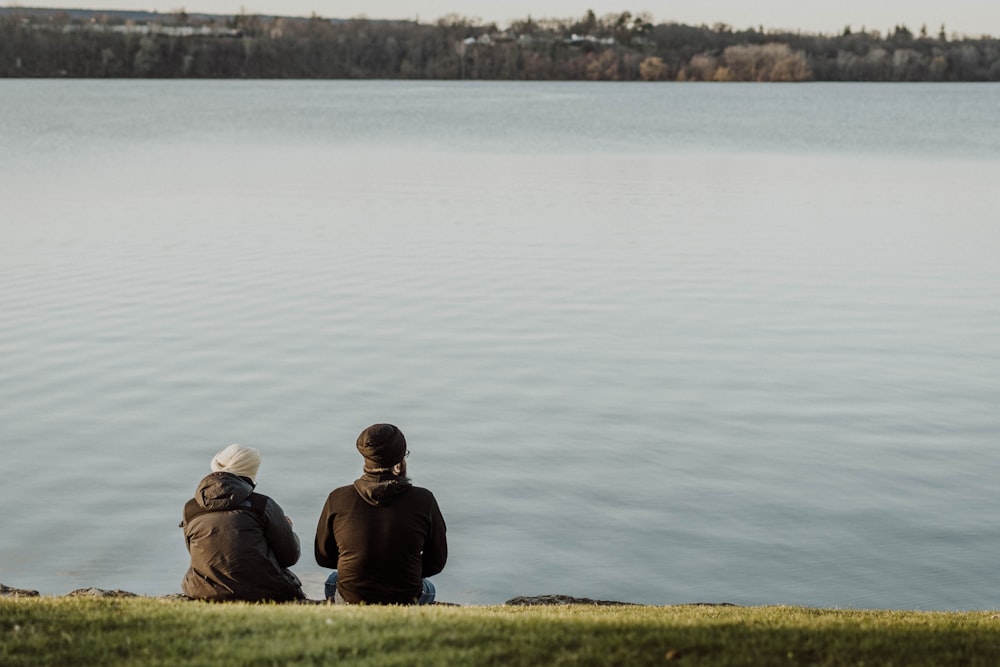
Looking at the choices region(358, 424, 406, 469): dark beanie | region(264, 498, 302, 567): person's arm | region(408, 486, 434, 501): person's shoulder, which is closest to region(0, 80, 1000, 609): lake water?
region(264, 498, 302, 567): person's arm

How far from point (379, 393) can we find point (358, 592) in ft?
25.1

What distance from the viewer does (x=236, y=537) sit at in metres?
6.82

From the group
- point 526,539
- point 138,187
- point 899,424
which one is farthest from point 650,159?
point 526,539

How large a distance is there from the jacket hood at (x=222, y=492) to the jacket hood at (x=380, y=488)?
26.8 inches

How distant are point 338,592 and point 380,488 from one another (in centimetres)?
88

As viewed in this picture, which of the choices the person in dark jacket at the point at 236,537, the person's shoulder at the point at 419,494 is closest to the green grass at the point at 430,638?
the person in dark jacket at the point at 236,537

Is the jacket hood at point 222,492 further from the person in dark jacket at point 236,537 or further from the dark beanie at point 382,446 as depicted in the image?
the dark beanie at point 382,446

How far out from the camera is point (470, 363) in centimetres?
1602

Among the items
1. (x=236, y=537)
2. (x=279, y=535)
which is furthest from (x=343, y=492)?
(x=236, y=537)

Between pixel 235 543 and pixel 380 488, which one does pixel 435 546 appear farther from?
pixel 235 543

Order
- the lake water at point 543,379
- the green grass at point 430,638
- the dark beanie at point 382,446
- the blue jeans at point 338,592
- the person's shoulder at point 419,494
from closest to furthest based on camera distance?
the green grass at point 430,638 → the dark beanie at point 382,446 → the person's shoulder at point 419,494 → the blue jeans at point 338,592 → the lake water at point 543,379

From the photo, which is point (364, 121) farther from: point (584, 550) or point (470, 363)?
point (584, 550)

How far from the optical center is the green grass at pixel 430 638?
5.42 metres

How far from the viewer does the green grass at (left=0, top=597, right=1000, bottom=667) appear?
542 centimetres
